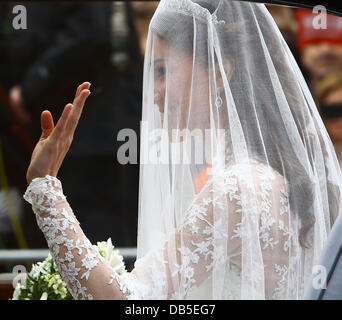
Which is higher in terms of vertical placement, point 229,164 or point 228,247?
point 229,164

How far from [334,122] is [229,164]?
1.88 m

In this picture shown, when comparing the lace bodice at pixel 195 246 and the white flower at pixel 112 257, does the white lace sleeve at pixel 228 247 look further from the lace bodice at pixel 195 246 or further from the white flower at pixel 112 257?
the white flower at pixel 112 257

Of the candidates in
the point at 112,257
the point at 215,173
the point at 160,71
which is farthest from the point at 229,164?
the point at 112,257

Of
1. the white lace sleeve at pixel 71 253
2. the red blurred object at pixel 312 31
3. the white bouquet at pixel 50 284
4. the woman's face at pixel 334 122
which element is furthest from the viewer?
the red blurred object at pixel 312 31

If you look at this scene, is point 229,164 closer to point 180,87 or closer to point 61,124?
point 180,87

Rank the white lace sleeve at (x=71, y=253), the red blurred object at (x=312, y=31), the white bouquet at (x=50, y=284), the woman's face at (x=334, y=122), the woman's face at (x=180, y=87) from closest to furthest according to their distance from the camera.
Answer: the white lace sleeve at (x=71, y=253) < the woman's face at (x=180, y=87) < the white bouquet at (x=50, y=284) < the woman's face at (x=334, y=122) < the red blurred object at (x=312, y=31)

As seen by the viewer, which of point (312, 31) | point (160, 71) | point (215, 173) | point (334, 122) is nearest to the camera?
point (215, 173)

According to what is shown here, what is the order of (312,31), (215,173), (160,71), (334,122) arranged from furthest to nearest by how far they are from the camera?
1. (312,31)
2. (334,122)
3. (160,71)
4. (215,173)

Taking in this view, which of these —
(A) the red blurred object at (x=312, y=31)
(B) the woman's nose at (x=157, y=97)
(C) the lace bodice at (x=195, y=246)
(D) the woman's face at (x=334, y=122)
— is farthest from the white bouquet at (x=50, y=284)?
(A) the red blurred object at (x=312, y=31)

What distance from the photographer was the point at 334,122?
3.59 meters

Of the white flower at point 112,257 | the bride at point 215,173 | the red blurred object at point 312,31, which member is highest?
the red blurred object at point 312,31

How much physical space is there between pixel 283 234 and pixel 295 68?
1.55 ft

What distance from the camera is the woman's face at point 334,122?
355 cm

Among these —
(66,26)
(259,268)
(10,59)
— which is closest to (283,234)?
(259,268)
